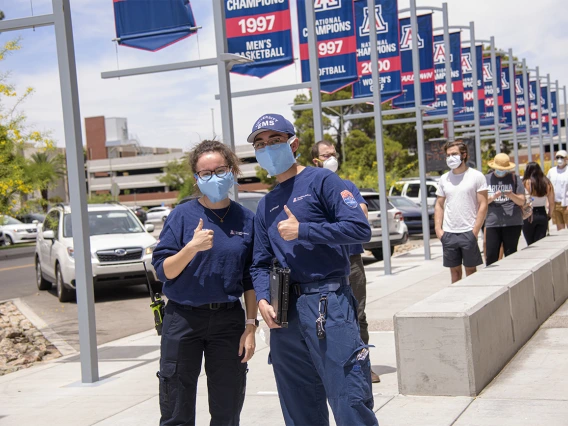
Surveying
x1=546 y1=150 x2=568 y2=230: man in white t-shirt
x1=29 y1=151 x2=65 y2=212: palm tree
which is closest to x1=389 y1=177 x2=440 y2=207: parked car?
x1=29 y1=151 x2=65 y2=212: palm tree

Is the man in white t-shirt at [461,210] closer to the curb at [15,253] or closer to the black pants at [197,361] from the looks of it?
the black pants at [197,361]

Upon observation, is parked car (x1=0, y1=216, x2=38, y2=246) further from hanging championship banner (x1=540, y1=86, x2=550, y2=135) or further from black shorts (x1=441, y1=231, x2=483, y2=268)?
black shorts (x1=441, y1=231, x2=483, y2=268)

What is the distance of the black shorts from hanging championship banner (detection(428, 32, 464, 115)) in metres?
15.4

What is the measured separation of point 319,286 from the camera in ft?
13.0

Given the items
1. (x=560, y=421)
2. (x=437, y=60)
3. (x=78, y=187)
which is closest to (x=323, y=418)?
(x=560, y=421)

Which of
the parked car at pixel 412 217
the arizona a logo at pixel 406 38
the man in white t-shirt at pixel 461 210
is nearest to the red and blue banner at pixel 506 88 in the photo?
the parked car at pixel 412 217

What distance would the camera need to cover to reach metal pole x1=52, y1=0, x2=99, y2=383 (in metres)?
7.57

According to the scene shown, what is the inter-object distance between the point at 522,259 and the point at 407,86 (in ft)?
34.8

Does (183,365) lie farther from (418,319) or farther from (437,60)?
(437,60)

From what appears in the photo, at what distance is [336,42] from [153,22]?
241 inches

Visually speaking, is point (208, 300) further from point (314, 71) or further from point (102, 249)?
point (102, 249)

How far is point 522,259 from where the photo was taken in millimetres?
9703

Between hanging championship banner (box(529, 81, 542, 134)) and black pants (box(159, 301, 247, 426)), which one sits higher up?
hanging championship banner (box(529, 81, 542, 134))

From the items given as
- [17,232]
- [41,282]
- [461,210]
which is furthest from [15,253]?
[461,210]
